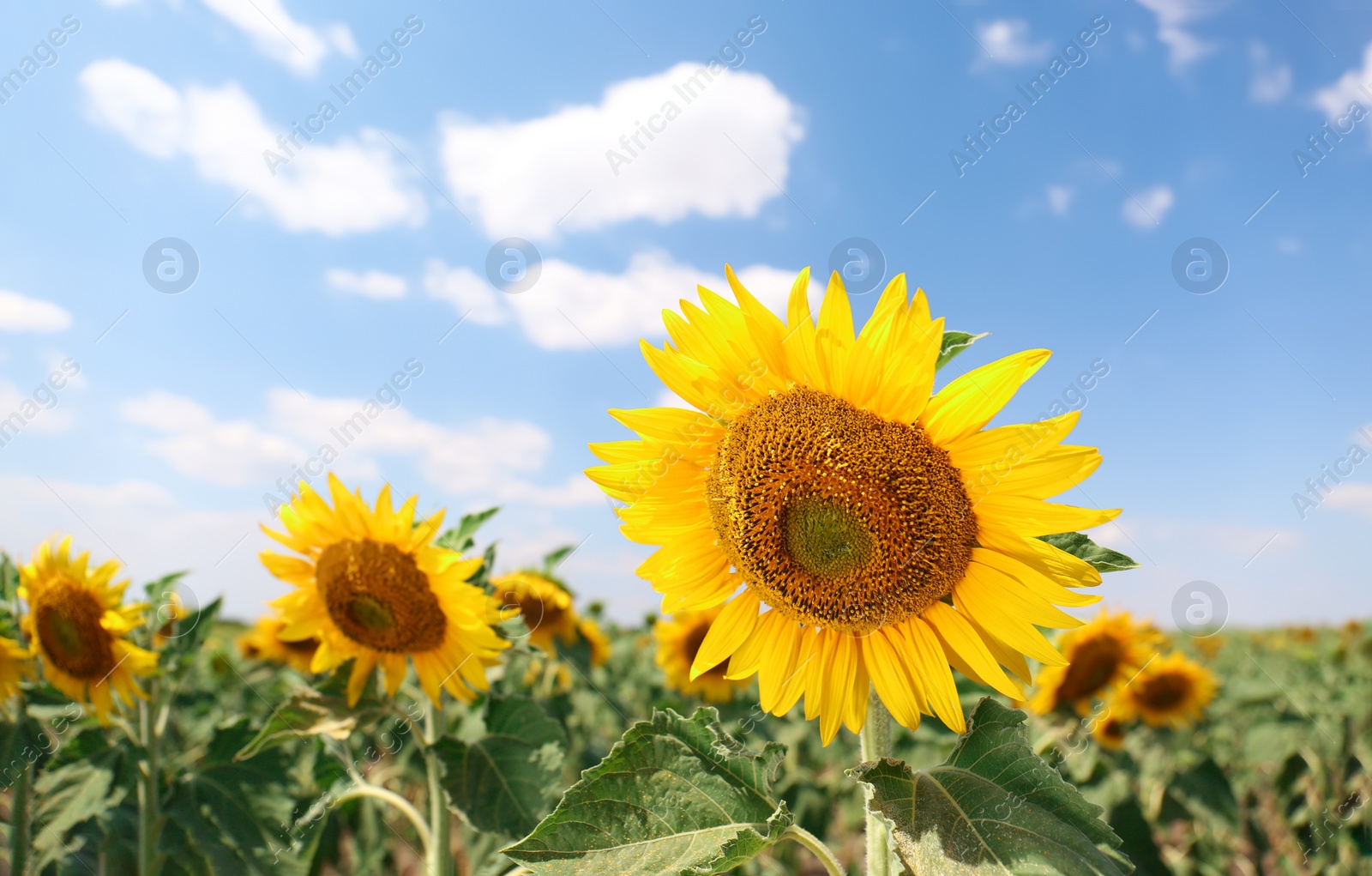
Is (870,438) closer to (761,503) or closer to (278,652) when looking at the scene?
(761,503)

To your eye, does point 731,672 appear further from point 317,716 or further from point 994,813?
point 317,716

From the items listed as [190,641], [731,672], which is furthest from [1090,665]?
[190,641]

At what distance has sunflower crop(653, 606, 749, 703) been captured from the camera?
6871 millimetres

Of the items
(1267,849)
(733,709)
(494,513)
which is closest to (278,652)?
(733,709)

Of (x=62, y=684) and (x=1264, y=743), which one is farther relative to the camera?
(x=1264, y=743)

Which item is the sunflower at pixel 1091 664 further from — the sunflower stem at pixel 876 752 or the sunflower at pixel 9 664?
the sunflower at pixel 9 664

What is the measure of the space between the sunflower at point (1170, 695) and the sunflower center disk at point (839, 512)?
5.60 m

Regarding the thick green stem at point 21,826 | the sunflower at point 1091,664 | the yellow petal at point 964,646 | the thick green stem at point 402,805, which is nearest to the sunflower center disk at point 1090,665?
the sunflower at point 1091,664

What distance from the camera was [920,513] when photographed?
1883 mm

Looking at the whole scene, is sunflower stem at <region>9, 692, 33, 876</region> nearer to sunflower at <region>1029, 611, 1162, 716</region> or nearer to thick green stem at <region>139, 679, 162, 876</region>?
thick green stem at <region>139, 679, 162, 876</region>

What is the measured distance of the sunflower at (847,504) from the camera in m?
1.80

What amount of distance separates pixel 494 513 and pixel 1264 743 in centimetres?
612

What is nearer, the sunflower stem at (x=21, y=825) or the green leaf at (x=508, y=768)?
the green leaf at (x=508, y=768)

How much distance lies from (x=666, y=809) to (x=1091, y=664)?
14.2ft
